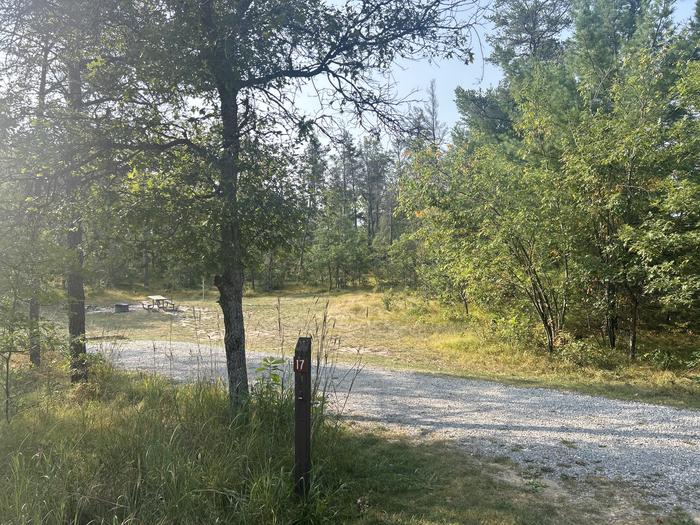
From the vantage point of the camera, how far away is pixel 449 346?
35.6 feet

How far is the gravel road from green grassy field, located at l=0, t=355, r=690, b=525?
0.28 metres

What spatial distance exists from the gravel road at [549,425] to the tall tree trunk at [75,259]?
3.31 feet

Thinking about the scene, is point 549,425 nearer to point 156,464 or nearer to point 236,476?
point 236,476

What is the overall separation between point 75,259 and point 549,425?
193 inches

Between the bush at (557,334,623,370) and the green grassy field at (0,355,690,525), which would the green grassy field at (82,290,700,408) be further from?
the green grassy field at (0,355,690,525)

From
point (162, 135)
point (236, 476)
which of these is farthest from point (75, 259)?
point (236, 476)

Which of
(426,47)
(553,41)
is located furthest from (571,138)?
(553,41)

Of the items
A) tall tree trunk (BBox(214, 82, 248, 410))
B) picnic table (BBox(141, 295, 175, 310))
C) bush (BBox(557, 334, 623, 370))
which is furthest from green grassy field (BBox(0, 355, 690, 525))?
picnic table (BBox(141, 295, 175, 310))

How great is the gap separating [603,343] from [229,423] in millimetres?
8012

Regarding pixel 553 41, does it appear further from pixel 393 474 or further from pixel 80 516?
pixel 80 516

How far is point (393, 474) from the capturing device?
339 centimetres

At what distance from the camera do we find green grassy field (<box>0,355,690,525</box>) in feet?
8.09

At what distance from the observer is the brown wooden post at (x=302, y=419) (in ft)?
9.04

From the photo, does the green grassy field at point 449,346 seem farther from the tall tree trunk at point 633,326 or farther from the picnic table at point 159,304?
the picnic table at point 159,304
